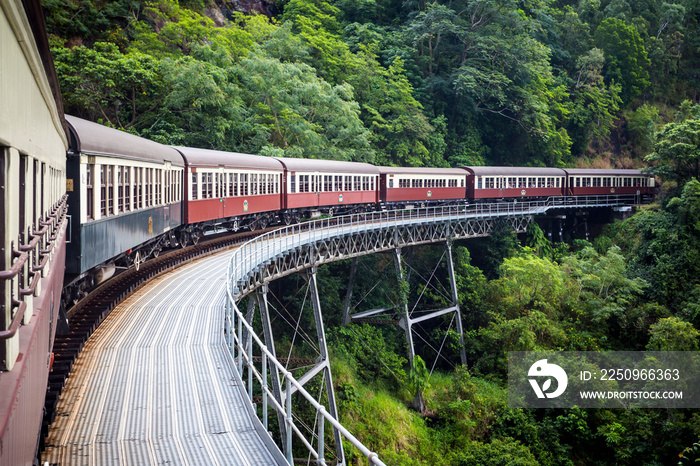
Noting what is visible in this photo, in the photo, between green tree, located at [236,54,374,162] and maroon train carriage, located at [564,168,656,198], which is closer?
green tree, located at [236,54,374,162]

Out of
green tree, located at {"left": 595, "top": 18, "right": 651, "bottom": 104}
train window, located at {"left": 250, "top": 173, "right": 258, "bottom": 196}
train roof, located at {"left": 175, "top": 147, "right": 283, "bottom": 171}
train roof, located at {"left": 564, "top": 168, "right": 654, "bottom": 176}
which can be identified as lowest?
train window, located at {"left": 250, "top": 173, "right": 258, "bottom": 196}

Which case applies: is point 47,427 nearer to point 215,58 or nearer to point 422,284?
point 422,284

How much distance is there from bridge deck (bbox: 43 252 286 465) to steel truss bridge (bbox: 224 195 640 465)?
0.35 m

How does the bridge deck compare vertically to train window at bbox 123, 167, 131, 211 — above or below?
below

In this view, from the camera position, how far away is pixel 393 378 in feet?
82.5

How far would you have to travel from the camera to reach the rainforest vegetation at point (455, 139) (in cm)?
2138

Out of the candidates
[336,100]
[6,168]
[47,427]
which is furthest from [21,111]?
[336,100]

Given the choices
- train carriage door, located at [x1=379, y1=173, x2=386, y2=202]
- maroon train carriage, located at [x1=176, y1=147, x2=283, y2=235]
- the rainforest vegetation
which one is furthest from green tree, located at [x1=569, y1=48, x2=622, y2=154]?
maroon train carriage, located at [x1=176, y1=147, x2=283, y2=235]

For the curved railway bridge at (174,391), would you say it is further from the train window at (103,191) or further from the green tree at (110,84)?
the green tree at (110,84)

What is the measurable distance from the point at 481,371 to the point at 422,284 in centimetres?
687

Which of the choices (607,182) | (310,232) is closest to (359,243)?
(310,232)

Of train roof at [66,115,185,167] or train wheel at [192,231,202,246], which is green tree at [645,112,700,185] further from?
train roof at [66,115,185,167]

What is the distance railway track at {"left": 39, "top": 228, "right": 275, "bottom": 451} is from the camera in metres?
6.84

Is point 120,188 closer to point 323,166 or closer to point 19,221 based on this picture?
point 19,221
